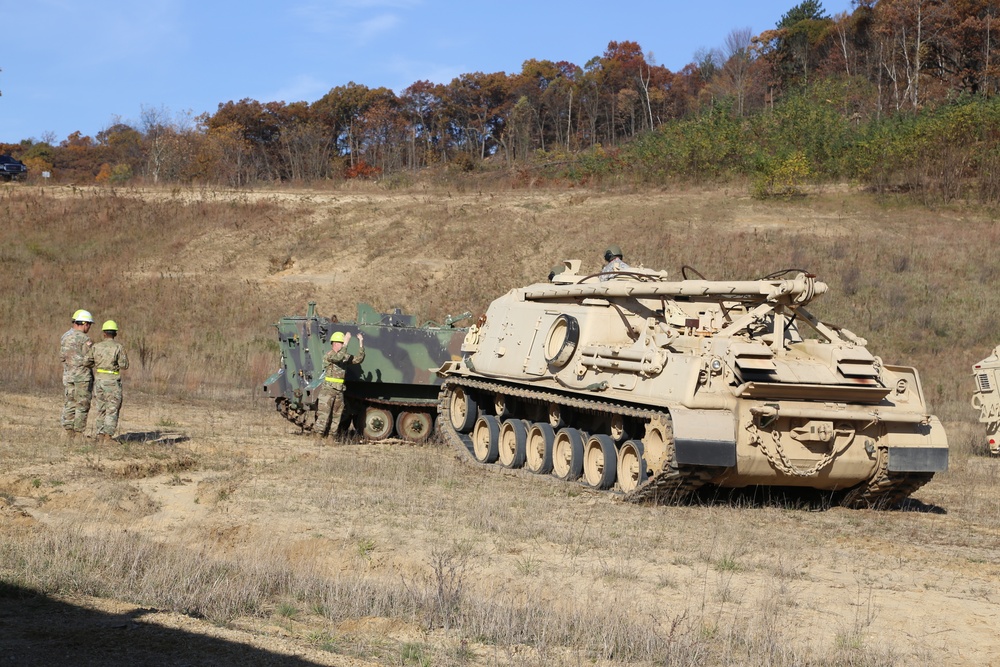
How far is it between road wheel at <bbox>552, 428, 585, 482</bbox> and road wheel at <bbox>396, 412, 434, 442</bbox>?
4983mm

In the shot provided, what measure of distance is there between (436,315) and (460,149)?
3137 centimetres

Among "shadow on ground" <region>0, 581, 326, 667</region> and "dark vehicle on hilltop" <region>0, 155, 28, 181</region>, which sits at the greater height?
"dark vehicle on hilltop" <region>0, 155, 28, 181</region>

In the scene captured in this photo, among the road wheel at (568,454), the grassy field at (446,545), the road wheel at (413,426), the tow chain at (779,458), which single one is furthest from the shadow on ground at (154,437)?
the tow chain at (779,458)

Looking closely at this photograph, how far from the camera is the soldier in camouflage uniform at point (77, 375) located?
15.4 metres

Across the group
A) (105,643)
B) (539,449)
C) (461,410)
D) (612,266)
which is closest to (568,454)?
(539,449)

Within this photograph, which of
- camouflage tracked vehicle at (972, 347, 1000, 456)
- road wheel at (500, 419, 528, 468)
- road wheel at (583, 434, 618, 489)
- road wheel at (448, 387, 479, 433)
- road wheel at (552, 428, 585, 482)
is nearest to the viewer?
road wheel at (583, 434, 618, 489)

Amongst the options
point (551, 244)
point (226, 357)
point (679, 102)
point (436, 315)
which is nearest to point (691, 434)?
point (226, 357)

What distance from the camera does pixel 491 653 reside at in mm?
6508

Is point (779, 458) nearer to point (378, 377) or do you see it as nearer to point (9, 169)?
point (378, 377)

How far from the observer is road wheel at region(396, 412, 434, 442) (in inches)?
770

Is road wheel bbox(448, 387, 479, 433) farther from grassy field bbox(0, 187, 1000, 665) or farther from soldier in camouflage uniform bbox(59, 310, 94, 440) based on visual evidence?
soldier in camouflage uniform bbox(59, 310, 94, 440)

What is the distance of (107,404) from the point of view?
15266 millimetres

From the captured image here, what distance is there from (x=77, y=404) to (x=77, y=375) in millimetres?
387

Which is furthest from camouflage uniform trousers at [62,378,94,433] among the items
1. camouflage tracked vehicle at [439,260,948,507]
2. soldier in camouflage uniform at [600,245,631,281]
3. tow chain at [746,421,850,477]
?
tow chain at [746,421,850,477]
